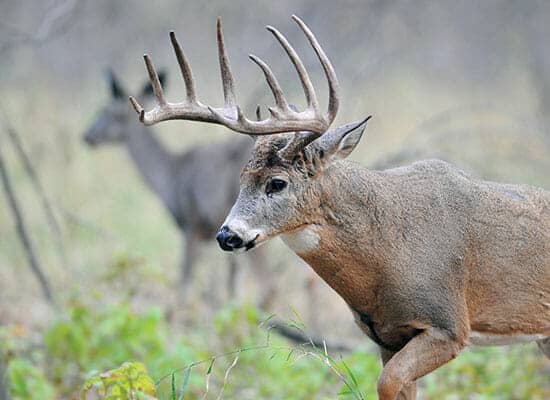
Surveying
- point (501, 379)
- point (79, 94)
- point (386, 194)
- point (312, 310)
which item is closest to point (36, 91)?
point (79, 94)

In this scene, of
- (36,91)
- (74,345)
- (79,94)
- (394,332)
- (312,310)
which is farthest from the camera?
(79,94)

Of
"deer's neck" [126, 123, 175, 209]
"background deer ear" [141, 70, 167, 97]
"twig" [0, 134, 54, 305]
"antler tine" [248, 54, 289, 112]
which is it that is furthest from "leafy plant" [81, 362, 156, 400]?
"deer's neck" [126, 123, 175, 209]

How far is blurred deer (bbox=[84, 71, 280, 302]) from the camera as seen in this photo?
1186cm

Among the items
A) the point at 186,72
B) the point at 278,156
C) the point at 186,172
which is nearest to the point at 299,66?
the point at 186,72

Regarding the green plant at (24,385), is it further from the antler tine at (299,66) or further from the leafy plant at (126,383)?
the antler tine at (299,66)

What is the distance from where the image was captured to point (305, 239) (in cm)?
494

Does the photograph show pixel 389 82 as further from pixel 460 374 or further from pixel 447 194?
pixel 447 194

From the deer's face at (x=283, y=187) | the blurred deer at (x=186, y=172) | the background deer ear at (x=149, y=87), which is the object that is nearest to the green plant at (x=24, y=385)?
the deer's face at (x=283, y=187)

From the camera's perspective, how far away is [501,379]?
7.46m

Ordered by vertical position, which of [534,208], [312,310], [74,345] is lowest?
[312,310]

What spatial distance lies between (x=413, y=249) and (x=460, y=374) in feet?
10.2

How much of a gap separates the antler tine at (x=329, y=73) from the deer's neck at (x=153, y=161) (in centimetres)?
805

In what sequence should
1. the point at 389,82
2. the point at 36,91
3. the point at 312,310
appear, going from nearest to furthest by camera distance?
the point at 312,310 < the point at 36,91 < the point at 389,82

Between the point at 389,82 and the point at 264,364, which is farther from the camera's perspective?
the point at 389,82
